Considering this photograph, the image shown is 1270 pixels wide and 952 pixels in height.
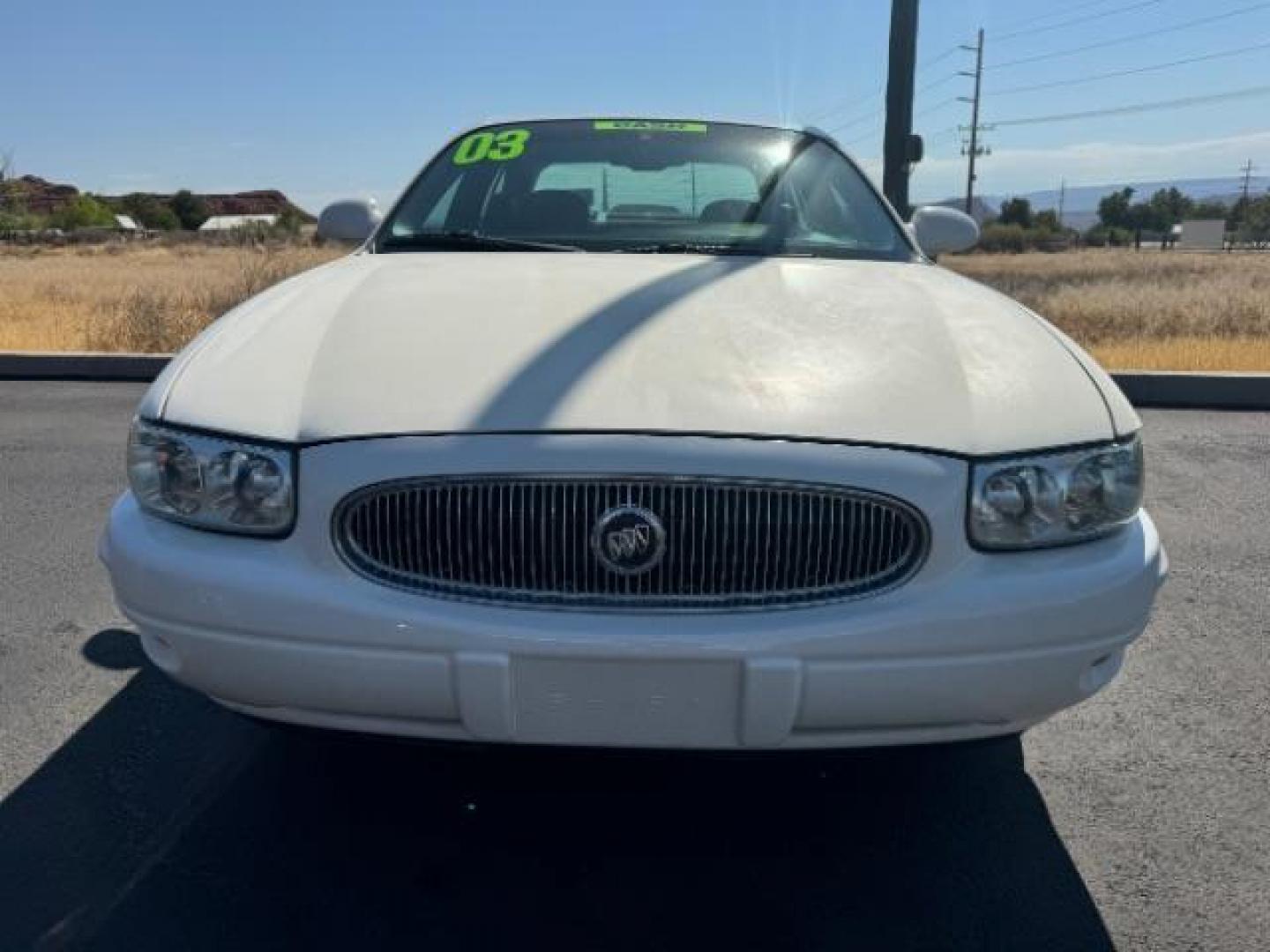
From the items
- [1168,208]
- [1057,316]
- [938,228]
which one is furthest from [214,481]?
[1168,208]

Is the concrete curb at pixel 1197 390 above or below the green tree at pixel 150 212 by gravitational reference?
above

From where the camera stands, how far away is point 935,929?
2201 millimetres

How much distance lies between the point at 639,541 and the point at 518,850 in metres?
0.85

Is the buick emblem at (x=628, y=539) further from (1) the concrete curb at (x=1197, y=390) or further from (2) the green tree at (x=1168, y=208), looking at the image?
(2) the green tree at (x=1168, y=208)

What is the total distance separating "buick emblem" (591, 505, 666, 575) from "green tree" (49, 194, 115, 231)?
260ft

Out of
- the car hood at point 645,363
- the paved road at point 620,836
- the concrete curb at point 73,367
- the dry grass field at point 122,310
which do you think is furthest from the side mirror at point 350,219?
the dry grass field at point 122,310

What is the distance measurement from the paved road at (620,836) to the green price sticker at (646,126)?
2145 mm

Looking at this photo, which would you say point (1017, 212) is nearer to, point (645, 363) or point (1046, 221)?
point (1046, 221)

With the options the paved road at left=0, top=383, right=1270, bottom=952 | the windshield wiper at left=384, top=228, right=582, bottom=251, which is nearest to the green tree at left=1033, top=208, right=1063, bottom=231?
the windshield wiper at left=384, top=228, right=582, bottom=251

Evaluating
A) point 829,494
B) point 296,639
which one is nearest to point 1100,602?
point 829,494

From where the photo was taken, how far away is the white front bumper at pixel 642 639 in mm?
1938

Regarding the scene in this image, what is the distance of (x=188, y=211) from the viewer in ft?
296

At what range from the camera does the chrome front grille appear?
6.53 feet

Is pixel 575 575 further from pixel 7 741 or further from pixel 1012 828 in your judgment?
pixel 7 741
